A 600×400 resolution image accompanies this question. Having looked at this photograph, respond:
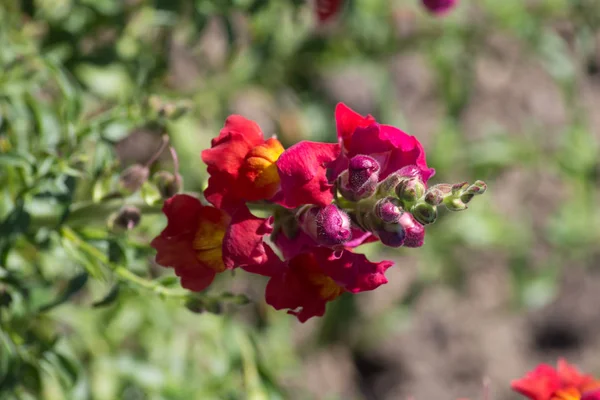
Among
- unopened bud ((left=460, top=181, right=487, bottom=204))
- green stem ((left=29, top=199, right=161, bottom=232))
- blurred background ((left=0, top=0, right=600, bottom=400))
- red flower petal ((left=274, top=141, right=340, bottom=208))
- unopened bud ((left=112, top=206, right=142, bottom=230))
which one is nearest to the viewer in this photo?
unopened bud ((left=460, top=181, right=487, bottom=204))

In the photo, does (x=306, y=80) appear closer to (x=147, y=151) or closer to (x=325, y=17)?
(x=147, y=151)

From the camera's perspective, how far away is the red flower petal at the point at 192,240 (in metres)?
1.35

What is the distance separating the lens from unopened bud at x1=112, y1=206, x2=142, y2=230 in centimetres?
146

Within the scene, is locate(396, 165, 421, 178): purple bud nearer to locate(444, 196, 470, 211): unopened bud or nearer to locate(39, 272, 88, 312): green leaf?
locate(444, 196, 470, 211): unopened bud

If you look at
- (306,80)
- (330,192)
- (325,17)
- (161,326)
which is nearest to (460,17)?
(306,80)

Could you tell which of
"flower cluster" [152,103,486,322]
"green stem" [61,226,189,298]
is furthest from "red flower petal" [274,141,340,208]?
"green stem" [61,226,189,298]

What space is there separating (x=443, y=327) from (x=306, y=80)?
147 centimetres

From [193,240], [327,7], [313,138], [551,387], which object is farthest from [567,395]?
[313,138]

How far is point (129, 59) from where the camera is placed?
244 centimetres

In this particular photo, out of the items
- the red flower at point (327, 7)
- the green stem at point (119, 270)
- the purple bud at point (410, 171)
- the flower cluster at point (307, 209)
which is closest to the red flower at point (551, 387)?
the flower cluster at point (307, 209)

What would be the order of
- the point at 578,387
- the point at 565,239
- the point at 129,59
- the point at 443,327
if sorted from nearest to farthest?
the point at 578,387 → the point at 129,59 → the point at 565,239 → the point at 443,327

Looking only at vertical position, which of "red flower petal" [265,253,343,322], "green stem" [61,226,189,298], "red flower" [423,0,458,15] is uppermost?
"red flower" [423,0,458,15]

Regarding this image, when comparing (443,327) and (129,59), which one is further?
(443,327)

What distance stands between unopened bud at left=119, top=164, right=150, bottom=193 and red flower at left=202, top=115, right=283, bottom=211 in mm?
206
